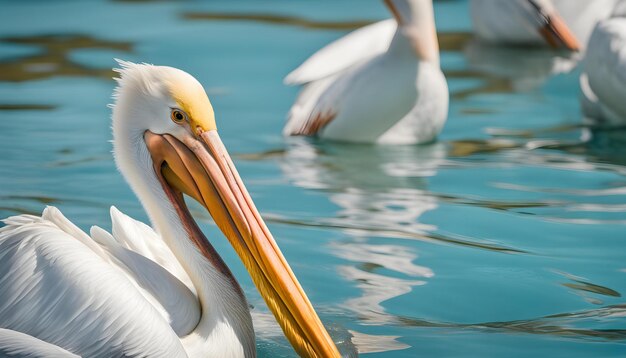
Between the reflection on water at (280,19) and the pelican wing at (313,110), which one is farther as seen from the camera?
the reflection on water at (280,19)

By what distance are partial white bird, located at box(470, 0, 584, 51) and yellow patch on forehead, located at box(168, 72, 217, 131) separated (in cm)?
380

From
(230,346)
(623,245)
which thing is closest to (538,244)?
(623,245)

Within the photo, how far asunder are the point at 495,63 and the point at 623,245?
9.15 feet

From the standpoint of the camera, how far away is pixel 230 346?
2412 mm

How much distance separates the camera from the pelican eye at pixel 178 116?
2473 mm

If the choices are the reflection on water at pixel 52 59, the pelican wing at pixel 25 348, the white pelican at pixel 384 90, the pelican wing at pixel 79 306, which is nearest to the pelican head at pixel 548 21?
the white pelican at pixel 384 90

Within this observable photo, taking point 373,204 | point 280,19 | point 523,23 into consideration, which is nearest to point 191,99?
point 373,204

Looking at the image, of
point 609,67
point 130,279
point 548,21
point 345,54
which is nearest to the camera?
point 130,279

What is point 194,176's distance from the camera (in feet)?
8.21

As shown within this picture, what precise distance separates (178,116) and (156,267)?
1.12 ft

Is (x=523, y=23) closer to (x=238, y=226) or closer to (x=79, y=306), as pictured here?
(x=238, y=226)

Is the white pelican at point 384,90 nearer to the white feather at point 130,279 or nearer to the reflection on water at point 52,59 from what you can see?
the reflection on water at point 52,59

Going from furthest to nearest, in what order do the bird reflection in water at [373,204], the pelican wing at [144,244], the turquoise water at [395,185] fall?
the bird reflection in water at [373,204], the turquoise water at [395,185], the pelican wing at [144,244]

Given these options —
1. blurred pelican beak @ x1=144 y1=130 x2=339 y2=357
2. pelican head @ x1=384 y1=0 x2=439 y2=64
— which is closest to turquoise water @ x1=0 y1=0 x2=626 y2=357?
blurred pelican beak @ x1=144 y1=130 x2=339 y2=357
